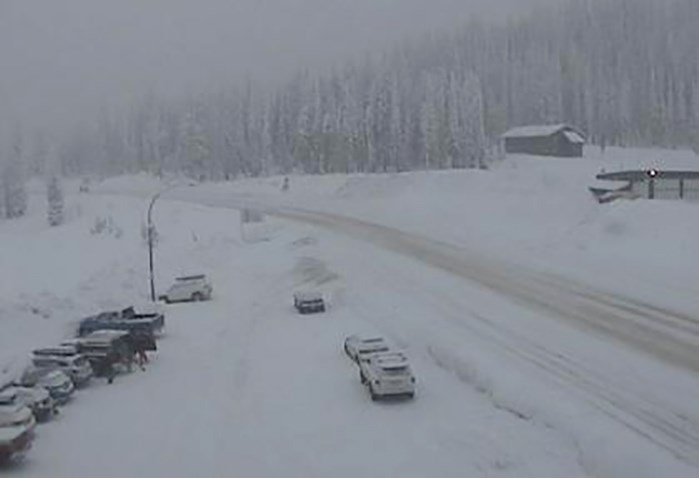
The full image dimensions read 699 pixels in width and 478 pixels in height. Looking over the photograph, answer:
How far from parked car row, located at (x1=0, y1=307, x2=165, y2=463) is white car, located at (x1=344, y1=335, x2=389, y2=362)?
23.5 feet

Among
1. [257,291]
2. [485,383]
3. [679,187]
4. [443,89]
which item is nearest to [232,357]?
[485,383]

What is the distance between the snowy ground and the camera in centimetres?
2092

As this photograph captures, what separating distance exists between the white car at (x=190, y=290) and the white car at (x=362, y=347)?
16.6 metres

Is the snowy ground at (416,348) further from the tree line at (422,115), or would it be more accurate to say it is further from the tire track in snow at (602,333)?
the tree line at (422,115)

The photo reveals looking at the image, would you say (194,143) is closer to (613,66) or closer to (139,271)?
(613,66)

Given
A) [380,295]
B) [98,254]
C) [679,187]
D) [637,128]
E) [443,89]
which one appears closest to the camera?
[380,295]

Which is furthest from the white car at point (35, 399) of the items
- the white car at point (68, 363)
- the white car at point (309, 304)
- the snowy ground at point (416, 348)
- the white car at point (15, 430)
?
the white car at point (309, 304)

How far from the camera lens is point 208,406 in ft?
85.0

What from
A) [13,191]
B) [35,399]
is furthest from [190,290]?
[13,191]

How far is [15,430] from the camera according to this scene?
838 inches

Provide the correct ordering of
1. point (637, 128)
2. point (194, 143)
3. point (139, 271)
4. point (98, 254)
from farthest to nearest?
point (637, 128) → point (194, 143) → point (98, 254) → point (139, 271)

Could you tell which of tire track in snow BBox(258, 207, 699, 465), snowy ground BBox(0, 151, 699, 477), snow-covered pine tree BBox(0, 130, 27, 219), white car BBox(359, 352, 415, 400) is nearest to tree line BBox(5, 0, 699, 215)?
snow-covered pine tree BBox(0, 130, 27, 219)

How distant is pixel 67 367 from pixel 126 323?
6.75 metres

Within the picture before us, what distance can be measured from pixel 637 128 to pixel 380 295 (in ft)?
479
